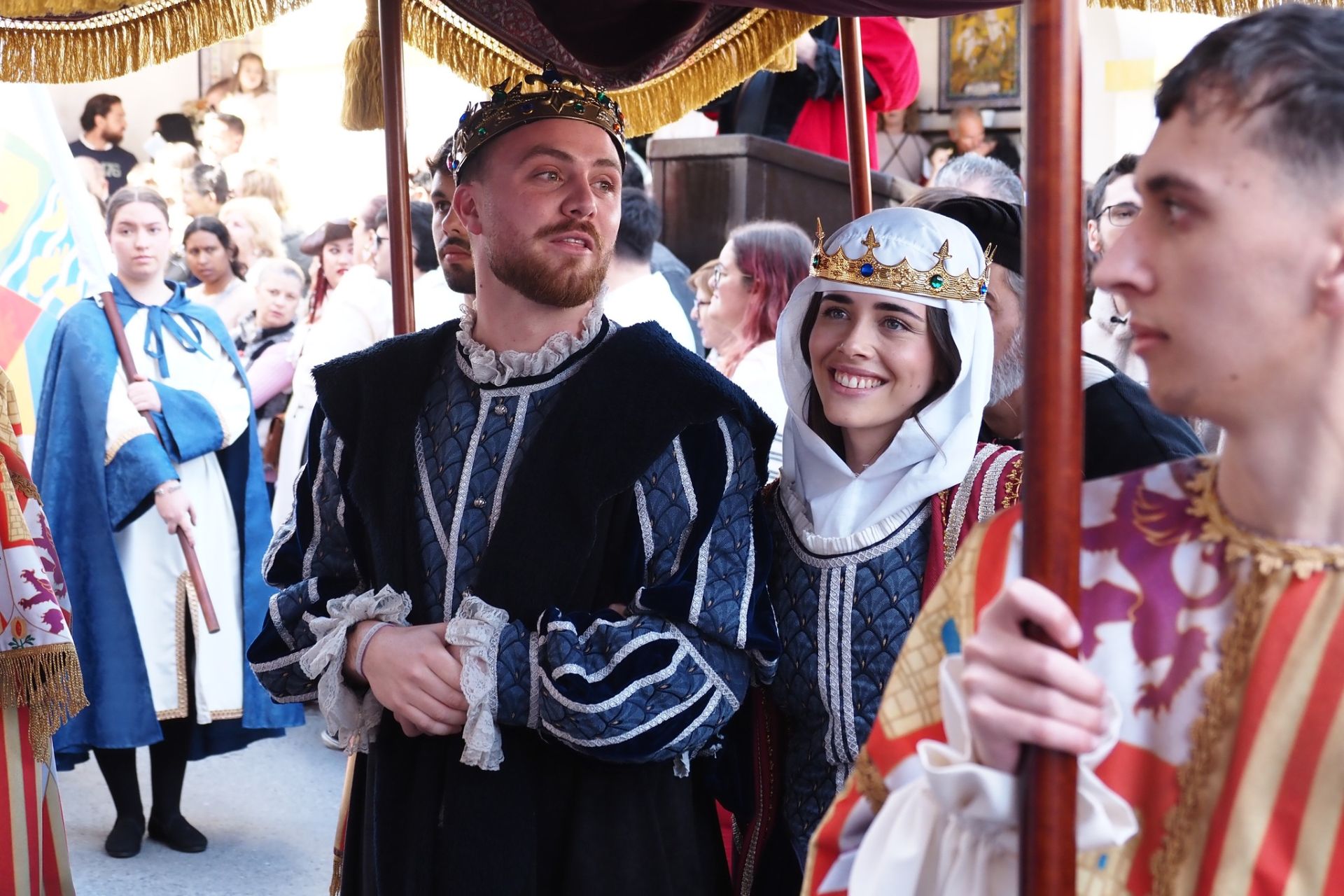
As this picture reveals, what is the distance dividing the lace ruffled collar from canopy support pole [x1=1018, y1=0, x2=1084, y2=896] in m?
1.15

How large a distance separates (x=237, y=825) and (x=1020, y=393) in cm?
324

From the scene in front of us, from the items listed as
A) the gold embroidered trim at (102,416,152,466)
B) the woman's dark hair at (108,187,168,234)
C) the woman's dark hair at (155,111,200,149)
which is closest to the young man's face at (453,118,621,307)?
the gold embroidered trim at (102,416,152,466)

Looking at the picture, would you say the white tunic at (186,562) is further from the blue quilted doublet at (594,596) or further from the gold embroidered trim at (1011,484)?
the gold embroidered trim at (1011,484)

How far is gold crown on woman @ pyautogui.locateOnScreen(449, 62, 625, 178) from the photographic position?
225 centimetres

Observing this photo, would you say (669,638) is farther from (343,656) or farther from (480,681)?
(343,656)

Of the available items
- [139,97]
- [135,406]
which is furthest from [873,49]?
[139,97]

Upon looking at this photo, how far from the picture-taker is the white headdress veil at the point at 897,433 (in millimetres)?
2037

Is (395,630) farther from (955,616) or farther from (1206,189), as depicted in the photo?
(1206,189)

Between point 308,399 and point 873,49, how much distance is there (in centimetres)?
251

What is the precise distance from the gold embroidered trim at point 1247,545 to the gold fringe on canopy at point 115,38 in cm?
195

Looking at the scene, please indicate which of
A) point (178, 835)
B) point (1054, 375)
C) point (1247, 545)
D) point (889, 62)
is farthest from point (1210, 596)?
point (889, 62)

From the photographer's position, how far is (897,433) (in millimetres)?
2080

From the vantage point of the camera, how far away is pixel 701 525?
2.01 m

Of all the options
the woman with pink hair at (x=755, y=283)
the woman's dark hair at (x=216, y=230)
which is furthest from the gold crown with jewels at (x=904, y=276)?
the woman's dark hair at (x=216, y=230)
